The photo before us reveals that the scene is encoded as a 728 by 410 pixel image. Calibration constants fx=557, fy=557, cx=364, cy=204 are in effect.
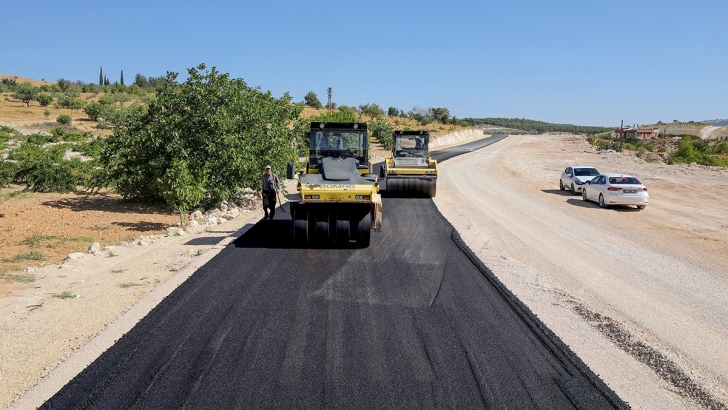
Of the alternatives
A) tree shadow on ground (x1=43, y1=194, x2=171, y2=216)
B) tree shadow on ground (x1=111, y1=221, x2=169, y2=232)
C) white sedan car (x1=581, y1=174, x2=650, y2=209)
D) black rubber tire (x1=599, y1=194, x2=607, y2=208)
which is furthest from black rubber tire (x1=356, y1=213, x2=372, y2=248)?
black rubber tire (x1=599, y1=194, x2=607, y2=208)

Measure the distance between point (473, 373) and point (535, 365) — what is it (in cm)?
90

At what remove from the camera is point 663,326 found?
9.12 metres

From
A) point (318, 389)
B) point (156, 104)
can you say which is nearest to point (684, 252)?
point (318, 389)

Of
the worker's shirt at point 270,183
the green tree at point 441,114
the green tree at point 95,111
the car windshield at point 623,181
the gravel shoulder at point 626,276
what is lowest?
the gravel shoulder at point 626,276

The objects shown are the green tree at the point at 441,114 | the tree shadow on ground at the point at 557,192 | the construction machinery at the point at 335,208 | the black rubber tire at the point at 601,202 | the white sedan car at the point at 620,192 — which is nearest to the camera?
the construction machinery at the point at 335,208

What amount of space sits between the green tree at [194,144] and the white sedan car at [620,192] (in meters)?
14.2

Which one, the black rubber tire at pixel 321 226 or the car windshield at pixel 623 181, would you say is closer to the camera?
the black rubber tire at pixel 321 226

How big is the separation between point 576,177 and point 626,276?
18769 millimetres

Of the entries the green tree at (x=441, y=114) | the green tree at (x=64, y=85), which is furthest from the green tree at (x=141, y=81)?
the green tree at (x=441, y=114)

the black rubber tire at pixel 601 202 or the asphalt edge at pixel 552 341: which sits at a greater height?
the black rubber tire at pixel 601 202

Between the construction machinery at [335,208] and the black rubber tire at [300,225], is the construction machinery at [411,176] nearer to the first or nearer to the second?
the construction machinery at [335,208]

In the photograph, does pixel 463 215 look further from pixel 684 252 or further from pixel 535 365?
pixel 535 365

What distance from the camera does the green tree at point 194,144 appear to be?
20.7 m

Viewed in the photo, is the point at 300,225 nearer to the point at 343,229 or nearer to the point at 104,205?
the point at 343,229
